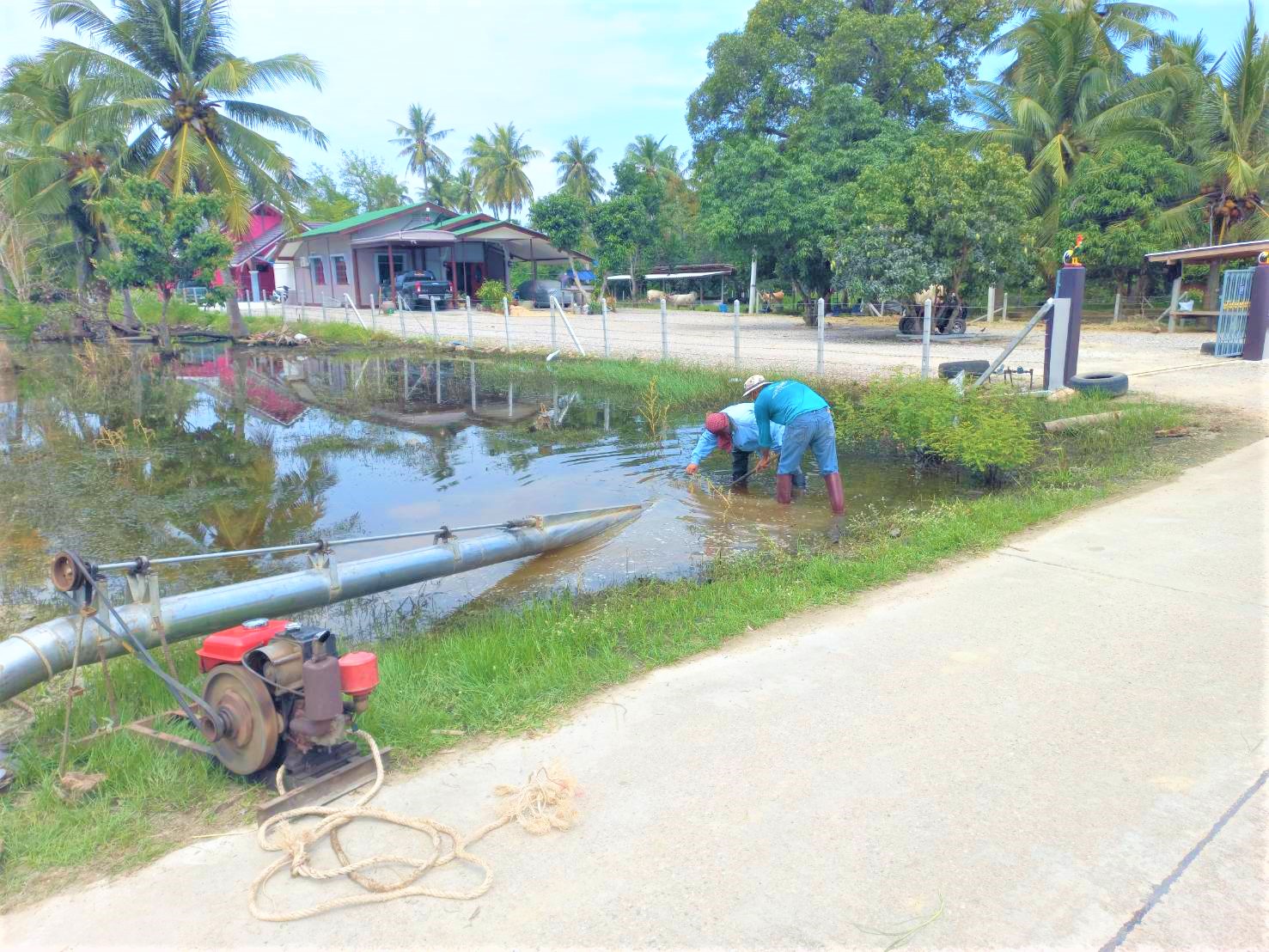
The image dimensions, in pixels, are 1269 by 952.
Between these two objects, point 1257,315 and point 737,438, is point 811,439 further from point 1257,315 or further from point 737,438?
point 1257,315

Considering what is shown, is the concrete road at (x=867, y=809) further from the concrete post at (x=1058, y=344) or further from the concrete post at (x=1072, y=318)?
the concrete post at (x=1072, y=318)

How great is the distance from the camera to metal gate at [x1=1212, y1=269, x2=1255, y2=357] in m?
16.7

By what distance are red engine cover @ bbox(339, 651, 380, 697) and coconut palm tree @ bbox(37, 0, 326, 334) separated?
26680 mm

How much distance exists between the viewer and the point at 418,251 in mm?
40969

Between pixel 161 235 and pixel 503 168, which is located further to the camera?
pixel 503 168

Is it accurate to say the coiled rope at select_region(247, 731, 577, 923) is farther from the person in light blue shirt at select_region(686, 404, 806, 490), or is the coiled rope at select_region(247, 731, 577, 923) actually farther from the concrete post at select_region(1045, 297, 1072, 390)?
the concrete post at select_region(1045, 297, 1072, 390)

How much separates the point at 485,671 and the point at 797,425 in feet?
14.5

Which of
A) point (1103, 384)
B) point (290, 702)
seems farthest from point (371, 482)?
point (1103, 384)

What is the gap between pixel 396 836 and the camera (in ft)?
10.5

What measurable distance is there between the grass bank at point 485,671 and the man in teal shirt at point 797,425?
524 millimetres

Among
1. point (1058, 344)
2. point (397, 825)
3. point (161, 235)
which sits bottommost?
point (397, 825)

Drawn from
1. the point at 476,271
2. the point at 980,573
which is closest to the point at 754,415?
the point at 980,573

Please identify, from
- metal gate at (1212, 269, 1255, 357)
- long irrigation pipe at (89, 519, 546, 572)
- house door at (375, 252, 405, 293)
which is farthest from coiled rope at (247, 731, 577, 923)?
house door at (375, 252, 405, 293)

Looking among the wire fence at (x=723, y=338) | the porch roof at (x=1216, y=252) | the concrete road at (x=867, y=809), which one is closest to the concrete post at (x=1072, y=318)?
the wire fence at (x=723, y=338)
